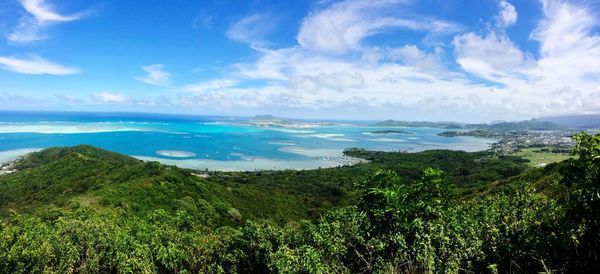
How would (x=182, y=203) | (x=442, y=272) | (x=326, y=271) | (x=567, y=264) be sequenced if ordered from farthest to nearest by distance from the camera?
(x=182, y=203) < (x=326, y=271) < (x=442, y=272) < (x=567, y=264)

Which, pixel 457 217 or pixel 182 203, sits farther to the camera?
pixel 182 203

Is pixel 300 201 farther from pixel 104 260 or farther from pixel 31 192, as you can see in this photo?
pixel 104 260

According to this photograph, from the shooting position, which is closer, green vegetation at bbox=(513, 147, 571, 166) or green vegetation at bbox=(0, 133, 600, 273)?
green vegetation at bbox=(0, 133, 600, 273)

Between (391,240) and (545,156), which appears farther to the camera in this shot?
(545,156)

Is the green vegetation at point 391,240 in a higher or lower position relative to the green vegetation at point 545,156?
higher

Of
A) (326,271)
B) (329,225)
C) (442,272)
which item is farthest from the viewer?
(329,225)

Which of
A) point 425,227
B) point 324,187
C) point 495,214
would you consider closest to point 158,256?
point 425,227

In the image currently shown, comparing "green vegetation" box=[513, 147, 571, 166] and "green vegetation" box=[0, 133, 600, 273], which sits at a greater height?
"green vegetation" box=[0, 133, 600, 273]

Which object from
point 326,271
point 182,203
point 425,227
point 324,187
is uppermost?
point 425,227

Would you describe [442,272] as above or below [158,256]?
above

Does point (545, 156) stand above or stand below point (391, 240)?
below

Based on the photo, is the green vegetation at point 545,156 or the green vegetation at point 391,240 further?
the green vegetation at point 545,156
